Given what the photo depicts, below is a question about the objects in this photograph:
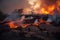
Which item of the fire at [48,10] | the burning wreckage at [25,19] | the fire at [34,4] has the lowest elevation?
the burning wreckage at [25,19]

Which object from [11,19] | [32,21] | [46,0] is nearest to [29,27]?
[32,21]

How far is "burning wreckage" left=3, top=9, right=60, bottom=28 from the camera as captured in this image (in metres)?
2.73

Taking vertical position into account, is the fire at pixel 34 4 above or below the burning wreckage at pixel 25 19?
above

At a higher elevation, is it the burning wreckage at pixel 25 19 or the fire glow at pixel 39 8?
the fire glow at pixel 39 8

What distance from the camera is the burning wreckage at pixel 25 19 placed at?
2.73 m

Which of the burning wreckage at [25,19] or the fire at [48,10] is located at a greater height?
the fire at [48,10]

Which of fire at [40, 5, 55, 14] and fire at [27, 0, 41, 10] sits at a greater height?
fire at [27, 0, 41, 10]

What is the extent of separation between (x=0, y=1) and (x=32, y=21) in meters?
0.54

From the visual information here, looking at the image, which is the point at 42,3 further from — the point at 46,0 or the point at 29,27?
the point at 29,27

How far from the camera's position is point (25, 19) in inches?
108

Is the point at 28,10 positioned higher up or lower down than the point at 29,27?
higher up

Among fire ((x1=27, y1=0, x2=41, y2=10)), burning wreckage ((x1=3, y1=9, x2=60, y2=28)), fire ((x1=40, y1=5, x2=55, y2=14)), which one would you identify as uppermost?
fire ((x1=27, y1=0, x2=41, y2=10))

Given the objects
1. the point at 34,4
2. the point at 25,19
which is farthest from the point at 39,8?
the point at 25,19

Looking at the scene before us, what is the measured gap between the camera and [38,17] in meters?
2.75
